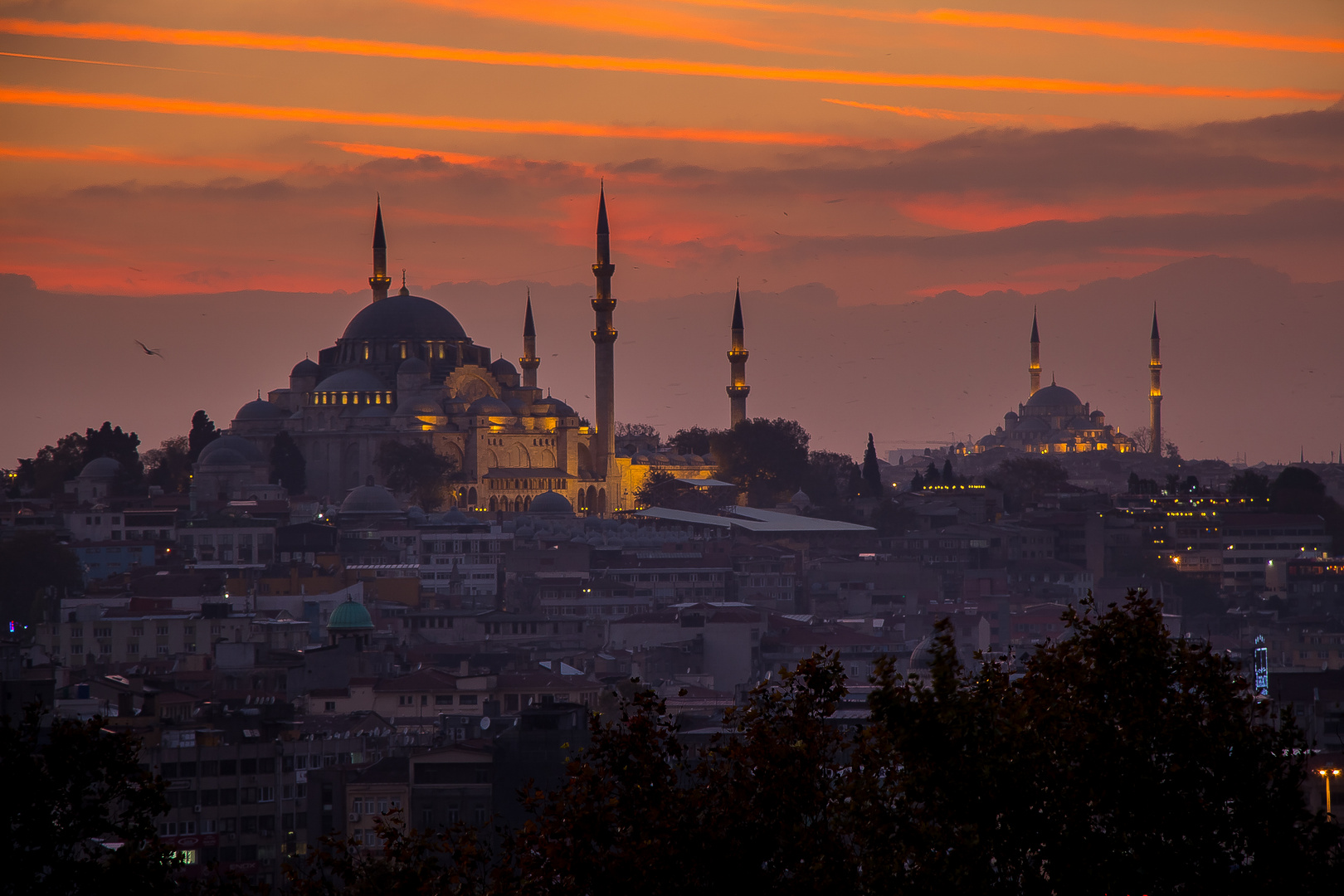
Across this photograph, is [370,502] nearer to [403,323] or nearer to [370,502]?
[370,502]

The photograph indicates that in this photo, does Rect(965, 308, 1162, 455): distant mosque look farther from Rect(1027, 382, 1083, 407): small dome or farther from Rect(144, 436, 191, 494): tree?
Rect(144, 436, 191, 494): tree

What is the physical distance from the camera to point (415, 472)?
7438 cm

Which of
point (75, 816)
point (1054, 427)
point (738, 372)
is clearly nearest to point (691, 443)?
point (738, 372)

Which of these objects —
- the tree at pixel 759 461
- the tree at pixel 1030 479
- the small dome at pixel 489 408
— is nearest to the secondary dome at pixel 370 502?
the small dome at pixel 489 408

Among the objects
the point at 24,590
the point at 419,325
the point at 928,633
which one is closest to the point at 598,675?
the point at 928,633

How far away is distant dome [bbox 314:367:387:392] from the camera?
7888cm

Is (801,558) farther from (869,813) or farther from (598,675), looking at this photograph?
(869,813)

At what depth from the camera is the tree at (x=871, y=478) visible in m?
80.8

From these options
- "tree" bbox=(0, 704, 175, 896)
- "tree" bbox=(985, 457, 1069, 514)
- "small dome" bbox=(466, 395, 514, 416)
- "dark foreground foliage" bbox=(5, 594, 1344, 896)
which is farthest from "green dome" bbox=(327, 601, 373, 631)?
"tree" bbox=(985, 457, 1069, 514)

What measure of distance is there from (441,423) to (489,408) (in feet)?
5.39

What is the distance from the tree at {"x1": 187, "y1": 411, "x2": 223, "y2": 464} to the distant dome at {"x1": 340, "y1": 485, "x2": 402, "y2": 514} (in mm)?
10671

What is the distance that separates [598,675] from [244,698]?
28.4ft

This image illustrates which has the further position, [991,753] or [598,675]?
[598,675]

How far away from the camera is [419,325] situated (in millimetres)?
Answer: 81438
